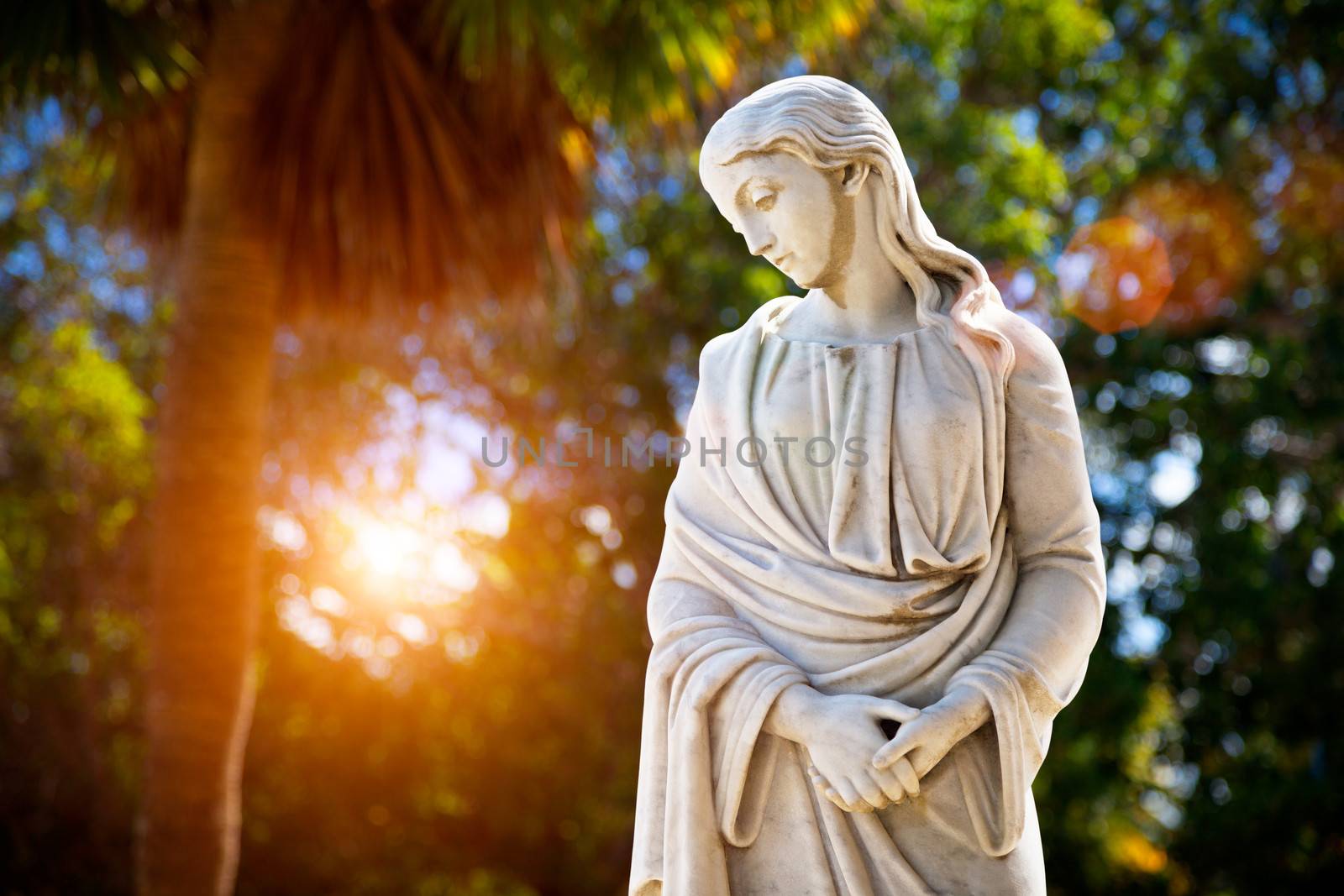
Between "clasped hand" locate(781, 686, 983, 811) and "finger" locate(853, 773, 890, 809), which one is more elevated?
"clasped hand" locate(781, 686, 983, 811)

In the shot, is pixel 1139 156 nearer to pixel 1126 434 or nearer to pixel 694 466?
pixel 1126 434

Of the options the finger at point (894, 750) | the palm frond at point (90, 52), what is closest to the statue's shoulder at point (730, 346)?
the finger at point (894, 750)

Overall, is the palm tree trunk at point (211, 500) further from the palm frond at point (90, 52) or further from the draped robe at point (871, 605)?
the draped robe at point (871, 605)

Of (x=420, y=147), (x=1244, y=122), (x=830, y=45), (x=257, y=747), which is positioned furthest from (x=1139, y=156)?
(x=257, y=747)

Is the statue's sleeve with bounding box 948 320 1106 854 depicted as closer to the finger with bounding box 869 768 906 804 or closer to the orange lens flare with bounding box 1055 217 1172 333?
the finger with bounding box 869 768 906 804

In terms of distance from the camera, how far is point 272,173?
773cm

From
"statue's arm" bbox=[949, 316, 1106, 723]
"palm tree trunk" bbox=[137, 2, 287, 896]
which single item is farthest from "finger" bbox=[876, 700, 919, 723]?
"palm tree trunk" bbox=[137, 2, 287, 896]

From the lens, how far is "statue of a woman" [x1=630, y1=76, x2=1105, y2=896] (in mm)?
2566

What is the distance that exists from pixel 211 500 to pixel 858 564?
504 cm

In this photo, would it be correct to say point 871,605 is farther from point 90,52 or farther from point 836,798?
point 90,52

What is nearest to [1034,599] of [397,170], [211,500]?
[211,500]

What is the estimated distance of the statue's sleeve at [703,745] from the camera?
8.59 ft

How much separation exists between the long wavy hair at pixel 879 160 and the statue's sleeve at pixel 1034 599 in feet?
0.39

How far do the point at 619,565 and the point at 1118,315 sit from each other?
15.8ft
